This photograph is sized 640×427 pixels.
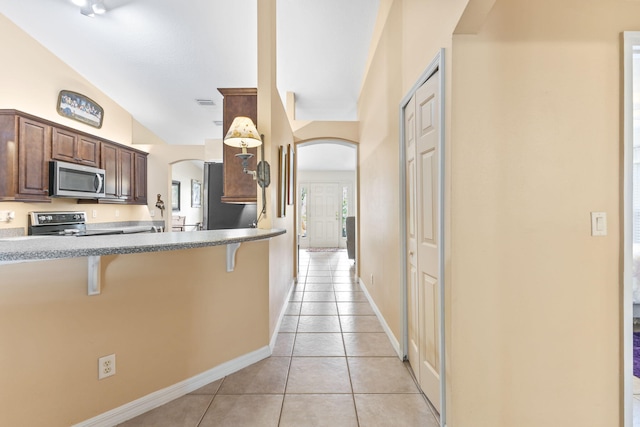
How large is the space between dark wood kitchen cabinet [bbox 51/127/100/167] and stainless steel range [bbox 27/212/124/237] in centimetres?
70

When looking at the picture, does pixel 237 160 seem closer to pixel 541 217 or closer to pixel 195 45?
pixel 195 45

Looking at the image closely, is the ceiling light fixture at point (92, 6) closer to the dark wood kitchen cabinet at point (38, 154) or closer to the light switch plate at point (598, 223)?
the dark wood kitchen cabinet at point (38, 154)

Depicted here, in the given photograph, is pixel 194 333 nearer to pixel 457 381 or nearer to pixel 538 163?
pixel 457 381

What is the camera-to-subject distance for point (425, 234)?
5.66ft

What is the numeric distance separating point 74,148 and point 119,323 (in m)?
3.26

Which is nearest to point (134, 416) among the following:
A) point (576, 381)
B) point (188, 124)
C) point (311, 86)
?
point (576, 381)

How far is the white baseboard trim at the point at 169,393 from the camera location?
58.1 inches

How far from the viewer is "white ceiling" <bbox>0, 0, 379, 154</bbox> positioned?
2.87 metres

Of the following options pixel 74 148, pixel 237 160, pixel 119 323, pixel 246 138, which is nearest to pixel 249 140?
pixel 246 138

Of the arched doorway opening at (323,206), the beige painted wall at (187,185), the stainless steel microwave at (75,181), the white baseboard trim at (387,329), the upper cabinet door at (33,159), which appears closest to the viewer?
the white baseboard trim at (387,329)

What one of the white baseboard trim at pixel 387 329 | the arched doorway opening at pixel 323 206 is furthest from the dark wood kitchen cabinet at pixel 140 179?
the arched doorway opening at pixel 323 206

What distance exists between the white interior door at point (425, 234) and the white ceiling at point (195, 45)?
176 centimetres

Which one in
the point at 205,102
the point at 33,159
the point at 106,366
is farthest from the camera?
the point at 205,102

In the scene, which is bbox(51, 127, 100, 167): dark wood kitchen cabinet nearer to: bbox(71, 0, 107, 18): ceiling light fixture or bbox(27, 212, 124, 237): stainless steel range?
bbox(27, 212, 124, 237): stainless steel range
